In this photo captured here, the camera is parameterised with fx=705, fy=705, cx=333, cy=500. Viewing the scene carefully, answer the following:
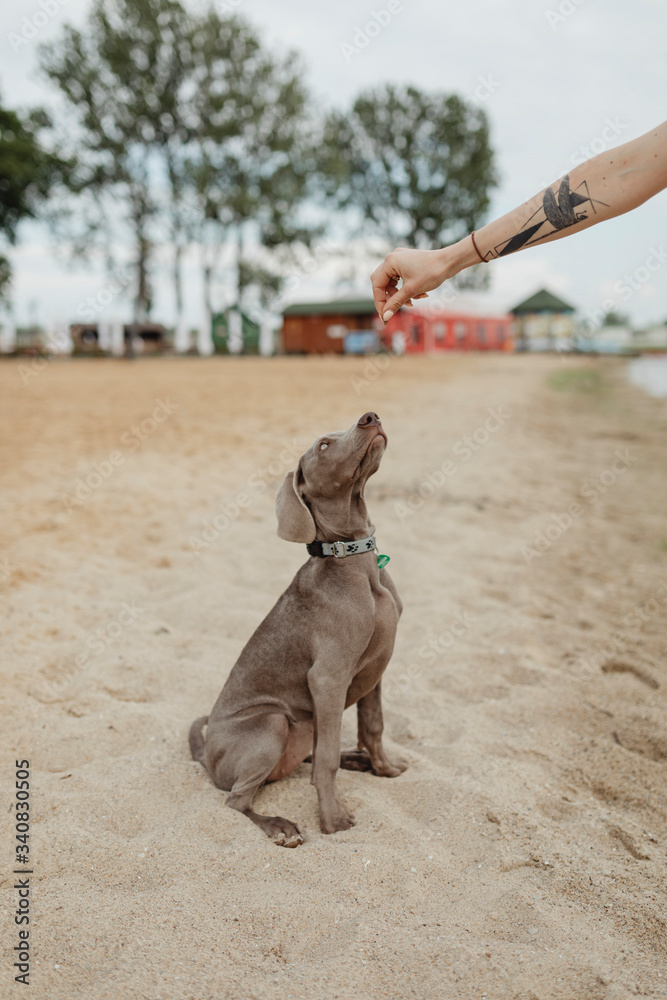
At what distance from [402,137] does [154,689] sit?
49269mm

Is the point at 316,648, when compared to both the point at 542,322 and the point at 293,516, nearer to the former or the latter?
the point at 293,516

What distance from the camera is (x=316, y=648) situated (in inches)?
107

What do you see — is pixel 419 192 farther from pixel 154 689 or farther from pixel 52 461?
pixel 154 689

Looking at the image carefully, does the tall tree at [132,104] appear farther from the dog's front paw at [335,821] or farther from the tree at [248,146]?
the dog's front paw at [335,821]

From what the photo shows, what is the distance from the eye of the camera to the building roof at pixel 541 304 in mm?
46312

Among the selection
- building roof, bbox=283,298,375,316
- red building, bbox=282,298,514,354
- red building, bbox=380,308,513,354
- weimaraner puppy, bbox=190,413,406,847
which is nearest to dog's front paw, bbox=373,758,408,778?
weimaraner puppy, bbox=190,413,406,847

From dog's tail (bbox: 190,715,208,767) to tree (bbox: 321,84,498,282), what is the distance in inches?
1792

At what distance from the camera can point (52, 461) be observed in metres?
7.77

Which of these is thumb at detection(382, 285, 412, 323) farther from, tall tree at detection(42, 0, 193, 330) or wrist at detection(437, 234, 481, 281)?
tall tree at detection(42, 0, 193, 330)

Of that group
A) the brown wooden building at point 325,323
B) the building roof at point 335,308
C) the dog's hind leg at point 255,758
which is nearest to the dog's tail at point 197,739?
the dog's hind leg at point 255,758

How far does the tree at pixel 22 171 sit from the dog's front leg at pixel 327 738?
92.2 feet

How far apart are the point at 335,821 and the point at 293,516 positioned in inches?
45.5

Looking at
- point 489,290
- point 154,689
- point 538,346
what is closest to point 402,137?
point 489,290

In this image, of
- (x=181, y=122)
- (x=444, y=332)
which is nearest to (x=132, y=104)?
(x=181, y=122)
